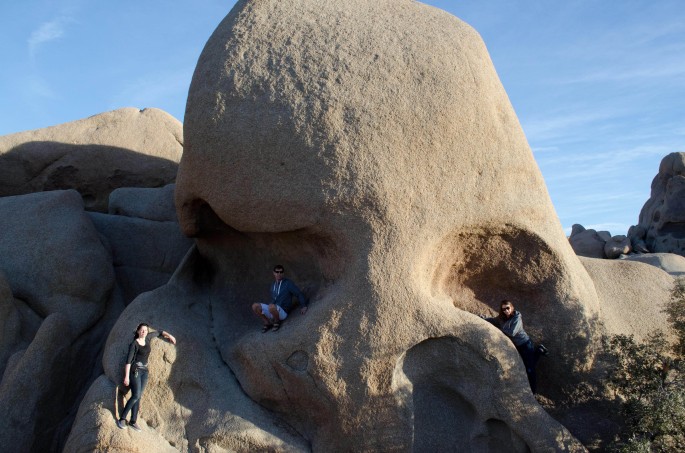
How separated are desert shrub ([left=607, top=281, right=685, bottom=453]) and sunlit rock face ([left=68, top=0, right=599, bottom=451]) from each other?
0.46m

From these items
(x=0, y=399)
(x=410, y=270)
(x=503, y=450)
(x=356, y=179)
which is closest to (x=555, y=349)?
(x=503, y=450)

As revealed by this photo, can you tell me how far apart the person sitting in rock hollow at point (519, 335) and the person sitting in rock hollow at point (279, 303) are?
6.70ft

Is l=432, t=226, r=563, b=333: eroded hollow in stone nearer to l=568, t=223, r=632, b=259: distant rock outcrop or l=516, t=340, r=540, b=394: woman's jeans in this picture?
l=516, t=340, r=540, b=394: woman's jeans

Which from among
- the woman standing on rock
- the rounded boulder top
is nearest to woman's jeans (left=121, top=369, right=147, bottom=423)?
the woman standing on rock

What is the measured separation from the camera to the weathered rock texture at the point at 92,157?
38.4 feet

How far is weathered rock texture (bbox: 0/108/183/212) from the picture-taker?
1172 centimetres

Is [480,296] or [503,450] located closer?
[503,450]

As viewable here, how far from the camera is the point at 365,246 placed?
23.4 ft

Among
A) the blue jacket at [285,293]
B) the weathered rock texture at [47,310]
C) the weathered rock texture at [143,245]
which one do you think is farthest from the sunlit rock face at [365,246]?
the weathered rock texture at [143,245]

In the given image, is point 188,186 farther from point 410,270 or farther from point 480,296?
point 480,296

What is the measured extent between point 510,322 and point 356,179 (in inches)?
86.3

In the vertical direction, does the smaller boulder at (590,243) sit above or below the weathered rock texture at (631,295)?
above

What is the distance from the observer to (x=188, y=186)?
318 inches

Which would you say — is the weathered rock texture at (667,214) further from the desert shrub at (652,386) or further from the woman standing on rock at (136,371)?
the woman standing on rock at (136,371)
